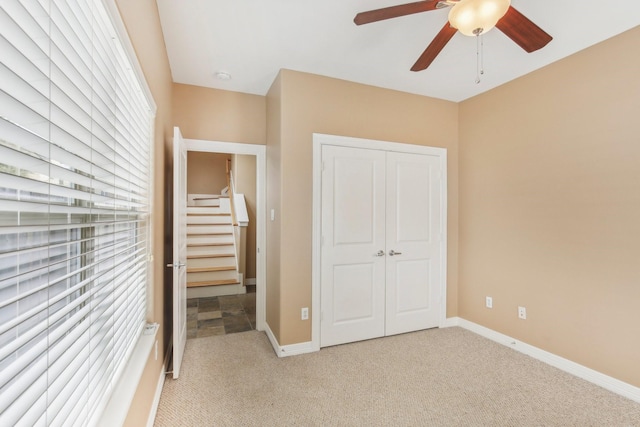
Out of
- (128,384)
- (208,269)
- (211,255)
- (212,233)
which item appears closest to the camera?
(128,384)

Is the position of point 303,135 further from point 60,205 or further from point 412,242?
point 60,205

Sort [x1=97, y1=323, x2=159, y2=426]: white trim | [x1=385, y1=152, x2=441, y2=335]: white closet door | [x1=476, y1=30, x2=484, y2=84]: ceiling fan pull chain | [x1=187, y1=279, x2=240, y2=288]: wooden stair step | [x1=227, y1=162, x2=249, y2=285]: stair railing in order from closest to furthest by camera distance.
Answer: [x1=97, y1=323, x2=159, y2=426]: white trim, [x1=476, y1=30, x2=484, y2=84]: ceiling fan pull chain, [x1=385, y1=152, x2=441, y2=335]: white closet door, [x1=187, y1=279, x2=240, y2=288]: wooden stair step, [x1=227, y1=162, x2=249, y2=285]: stair railing

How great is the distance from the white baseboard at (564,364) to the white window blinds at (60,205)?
3.29m

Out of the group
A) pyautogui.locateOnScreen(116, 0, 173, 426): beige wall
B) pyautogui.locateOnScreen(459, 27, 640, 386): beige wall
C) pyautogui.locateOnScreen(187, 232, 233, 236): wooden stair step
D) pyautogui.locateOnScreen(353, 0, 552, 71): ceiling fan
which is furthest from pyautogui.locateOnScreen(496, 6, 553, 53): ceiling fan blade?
pyautogui.locateOnScreen(187, 232, 233, 236): wooden stair step

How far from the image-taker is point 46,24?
67cm

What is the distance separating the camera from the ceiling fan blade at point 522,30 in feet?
4.99

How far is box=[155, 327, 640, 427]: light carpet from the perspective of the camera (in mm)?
1979

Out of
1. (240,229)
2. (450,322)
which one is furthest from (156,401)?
(240,229)

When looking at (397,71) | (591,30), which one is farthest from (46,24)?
(591,30)

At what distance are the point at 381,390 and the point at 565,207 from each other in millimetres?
2184

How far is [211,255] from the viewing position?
485 cm

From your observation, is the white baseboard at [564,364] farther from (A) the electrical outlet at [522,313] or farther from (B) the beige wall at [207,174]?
(B) the beige wall at [207,174]

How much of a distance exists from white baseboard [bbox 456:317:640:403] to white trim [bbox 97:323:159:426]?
319 cm

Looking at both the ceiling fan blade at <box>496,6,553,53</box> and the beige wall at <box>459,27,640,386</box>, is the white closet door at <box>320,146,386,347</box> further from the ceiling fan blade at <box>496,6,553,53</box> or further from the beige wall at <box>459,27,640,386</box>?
the ceiling fan blade at <box>496,6,553,53</box>
